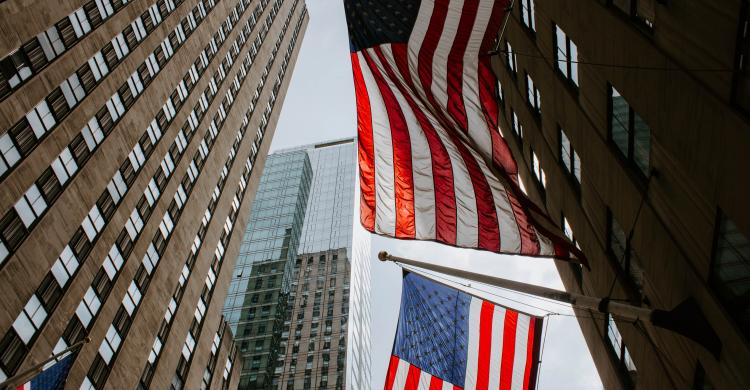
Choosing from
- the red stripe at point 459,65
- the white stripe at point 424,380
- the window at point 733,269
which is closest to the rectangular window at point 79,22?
the red stripe at point 459,65

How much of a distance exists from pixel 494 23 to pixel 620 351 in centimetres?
908

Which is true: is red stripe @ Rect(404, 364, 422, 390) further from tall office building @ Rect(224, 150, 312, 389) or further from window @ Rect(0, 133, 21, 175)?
tall office building @ Rect(224, 150, 312, 389)

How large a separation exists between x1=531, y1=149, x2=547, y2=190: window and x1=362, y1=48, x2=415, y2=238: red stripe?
777 cm

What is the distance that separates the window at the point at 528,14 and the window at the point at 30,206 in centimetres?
2224

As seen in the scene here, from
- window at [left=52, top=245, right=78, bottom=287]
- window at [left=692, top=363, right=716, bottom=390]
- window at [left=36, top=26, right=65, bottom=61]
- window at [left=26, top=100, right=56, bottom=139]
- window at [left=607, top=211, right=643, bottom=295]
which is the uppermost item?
window at [left=36, top=26, right=65, bottom=61]

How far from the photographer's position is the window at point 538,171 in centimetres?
2095

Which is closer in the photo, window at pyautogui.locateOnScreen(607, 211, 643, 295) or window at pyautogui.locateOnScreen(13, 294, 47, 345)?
window at pyautogui.locateOnScreen(607, 211, 643, 295)

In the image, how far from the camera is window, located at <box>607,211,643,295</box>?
12.8m

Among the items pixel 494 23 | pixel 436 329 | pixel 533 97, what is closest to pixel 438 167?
pixel 494 23

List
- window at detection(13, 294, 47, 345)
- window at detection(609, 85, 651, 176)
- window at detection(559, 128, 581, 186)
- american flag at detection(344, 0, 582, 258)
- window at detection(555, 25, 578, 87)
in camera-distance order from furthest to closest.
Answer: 1. window at detection(13, 294, 47, 345)
2. window at detection(559, 128, 581, 186)
3. window at detection(555, 25, 578, 87)
4. american flag at detection(344, 0, 582, 258)
5. window at detection(609, 85, 651, 176)

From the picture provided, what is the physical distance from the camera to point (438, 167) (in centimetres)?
1418

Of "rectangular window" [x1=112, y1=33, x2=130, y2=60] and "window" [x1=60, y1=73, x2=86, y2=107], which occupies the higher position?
"rectangular window" [x1=112, y1=33, x2=130, y2=60]

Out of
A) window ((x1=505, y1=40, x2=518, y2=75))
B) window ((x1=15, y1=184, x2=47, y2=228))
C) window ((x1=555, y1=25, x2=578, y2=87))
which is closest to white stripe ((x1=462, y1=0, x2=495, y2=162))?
window ((x1=555, y1=25, x2=578, y2=87))

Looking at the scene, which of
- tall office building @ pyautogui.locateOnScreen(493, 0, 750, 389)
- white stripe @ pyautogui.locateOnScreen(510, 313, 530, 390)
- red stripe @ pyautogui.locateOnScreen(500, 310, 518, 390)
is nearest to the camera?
tall office building @ pyautogui.locateOnScreen(493, 0, 750, 389)
